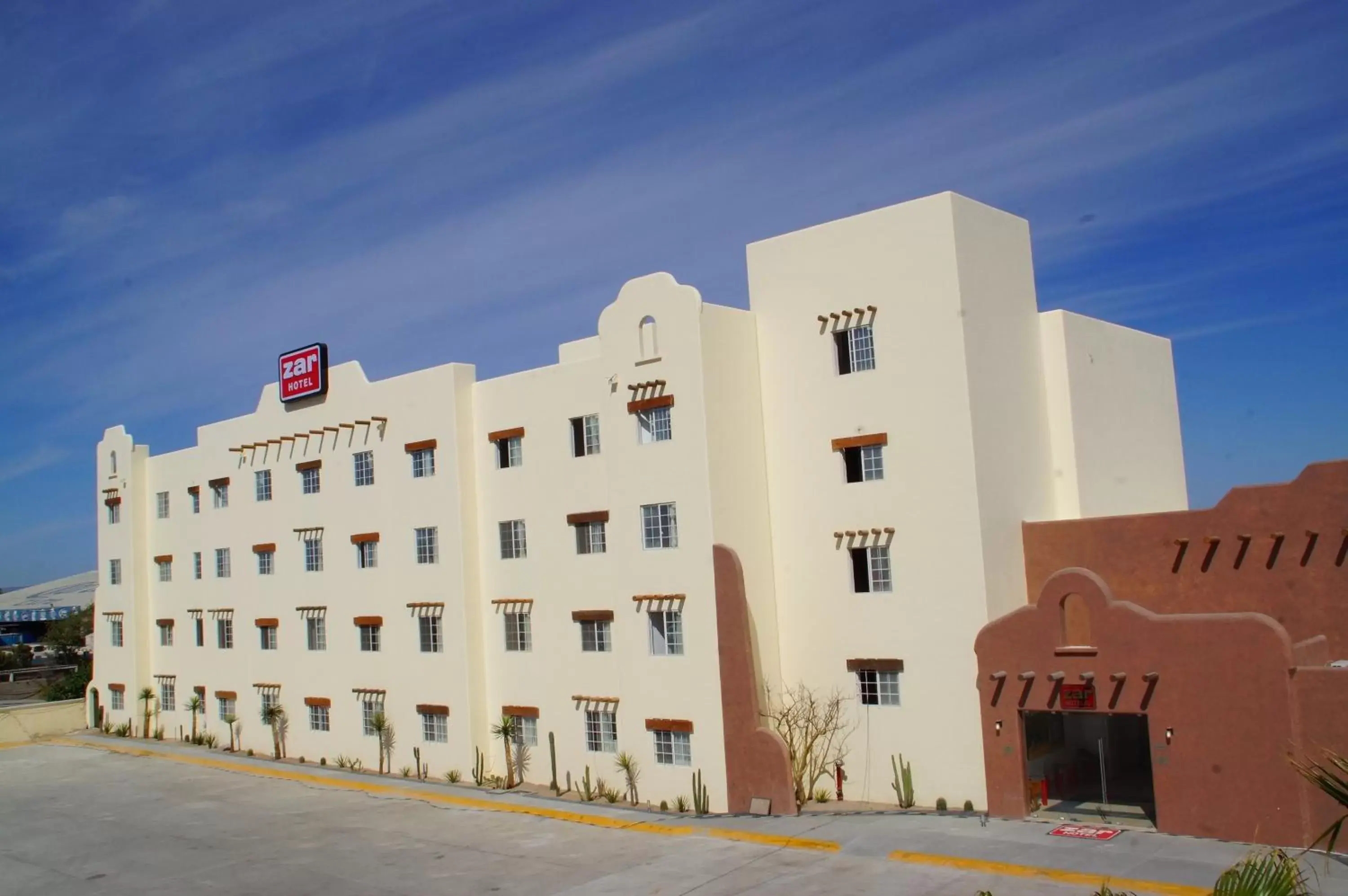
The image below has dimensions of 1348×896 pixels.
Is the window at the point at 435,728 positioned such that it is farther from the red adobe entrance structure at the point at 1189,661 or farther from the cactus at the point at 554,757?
the red adobe entrance structure at the point at 1189,661

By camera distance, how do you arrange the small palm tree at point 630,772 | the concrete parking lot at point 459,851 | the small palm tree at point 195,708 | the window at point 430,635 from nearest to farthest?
the concrete parking lot at point 459,851
the small palm tree at point 630,772
the window at point 430,635
the small palm tree at point 195,708

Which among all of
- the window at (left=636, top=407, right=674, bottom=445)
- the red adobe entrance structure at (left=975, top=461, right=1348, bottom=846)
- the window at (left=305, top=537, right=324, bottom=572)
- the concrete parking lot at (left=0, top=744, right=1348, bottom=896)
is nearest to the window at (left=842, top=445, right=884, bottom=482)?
the red adobe entrance structure at (left=975, top=461, right=1348, bottom=846)

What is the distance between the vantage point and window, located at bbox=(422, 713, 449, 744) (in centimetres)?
3334

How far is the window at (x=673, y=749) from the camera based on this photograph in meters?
27.2

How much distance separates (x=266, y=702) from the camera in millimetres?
40125

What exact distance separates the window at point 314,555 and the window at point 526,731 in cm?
1017

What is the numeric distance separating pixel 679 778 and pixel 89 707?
112 ft

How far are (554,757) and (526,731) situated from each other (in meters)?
1.54

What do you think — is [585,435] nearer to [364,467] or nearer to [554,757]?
[554,757]

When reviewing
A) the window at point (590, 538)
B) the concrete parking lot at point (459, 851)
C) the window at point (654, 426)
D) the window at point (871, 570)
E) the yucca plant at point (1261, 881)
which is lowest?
the concrete parking lot at point (459, 851)

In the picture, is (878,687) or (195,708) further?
(195,708)

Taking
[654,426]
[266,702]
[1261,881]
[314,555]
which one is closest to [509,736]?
[654,426]

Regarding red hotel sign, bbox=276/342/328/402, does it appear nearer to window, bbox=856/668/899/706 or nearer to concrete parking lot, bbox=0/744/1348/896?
concrete parking lot, bbox=0/744/1348/896

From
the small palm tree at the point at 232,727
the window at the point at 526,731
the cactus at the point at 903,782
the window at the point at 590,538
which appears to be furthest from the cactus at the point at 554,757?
the small palm tree at the point at 232,727
